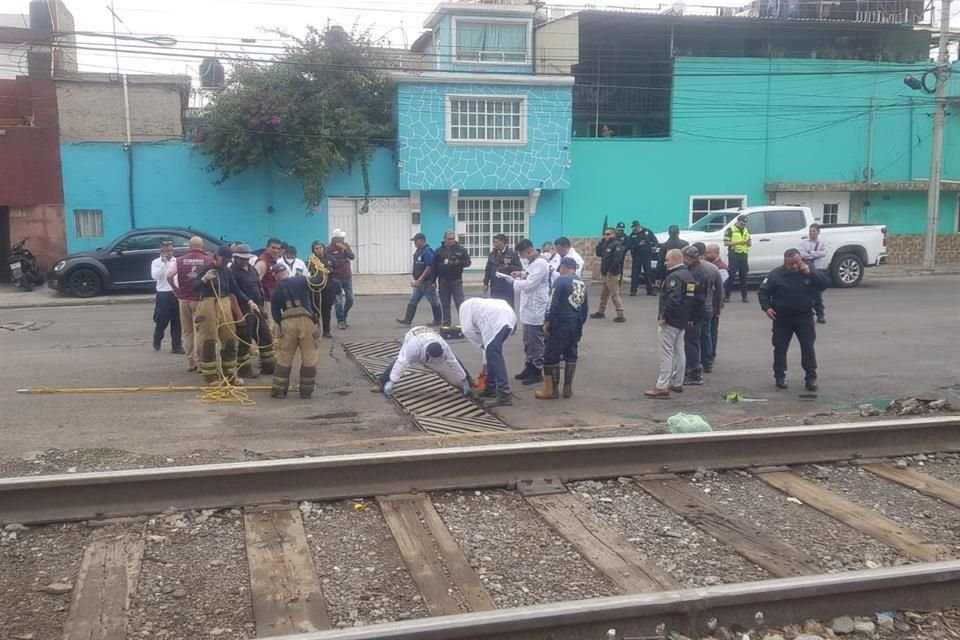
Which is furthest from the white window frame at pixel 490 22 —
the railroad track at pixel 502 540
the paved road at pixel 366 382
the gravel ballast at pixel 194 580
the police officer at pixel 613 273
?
the gravel ballast at pixel 194 580

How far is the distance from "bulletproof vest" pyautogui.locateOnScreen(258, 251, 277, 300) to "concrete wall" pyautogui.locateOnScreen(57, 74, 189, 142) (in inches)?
509

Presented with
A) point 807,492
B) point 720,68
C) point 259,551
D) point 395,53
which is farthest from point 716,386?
point 395,53

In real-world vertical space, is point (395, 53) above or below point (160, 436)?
above

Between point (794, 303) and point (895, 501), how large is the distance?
13.2 feet

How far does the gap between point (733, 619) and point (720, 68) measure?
2401 centimetres

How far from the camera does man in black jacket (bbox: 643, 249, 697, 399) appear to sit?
9625 mm

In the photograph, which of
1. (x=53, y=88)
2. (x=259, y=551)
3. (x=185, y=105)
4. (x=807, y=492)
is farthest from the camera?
(x=185, y=105)

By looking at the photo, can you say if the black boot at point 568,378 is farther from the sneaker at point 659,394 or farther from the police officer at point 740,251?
the police officer at point 740,251

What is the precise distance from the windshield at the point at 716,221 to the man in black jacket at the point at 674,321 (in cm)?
1140

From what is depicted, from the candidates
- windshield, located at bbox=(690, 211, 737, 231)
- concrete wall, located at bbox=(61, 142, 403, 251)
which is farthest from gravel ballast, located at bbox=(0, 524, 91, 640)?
concrete wall, located at bbox=(61, 142, 403, 251)

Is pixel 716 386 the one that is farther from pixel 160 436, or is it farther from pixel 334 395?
pixel 160 436

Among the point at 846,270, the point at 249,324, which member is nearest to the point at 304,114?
the point at 249,324

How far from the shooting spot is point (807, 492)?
20.6 ft

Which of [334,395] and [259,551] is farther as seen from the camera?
[334,395]
